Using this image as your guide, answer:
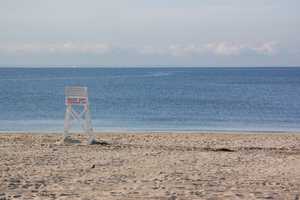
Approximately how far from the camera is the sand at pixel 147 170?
1024 centimetres

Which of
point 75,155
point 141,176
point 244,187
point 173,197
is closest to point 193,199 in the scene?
point 173,197

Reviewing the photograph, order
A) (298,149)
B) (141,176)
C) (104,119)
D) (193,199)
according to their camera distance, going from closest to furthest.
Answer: (193,199) → (141,176) → (298,149) → (104,119)

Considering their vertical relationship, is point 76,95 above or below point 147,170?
above

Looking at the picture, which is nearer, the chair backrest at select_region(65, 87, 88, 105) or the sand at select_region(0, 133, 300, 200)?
the sand at select_region(0, 133, 300, 200)

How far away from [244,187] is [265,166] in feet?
10.6

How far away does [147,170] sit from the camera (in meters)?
13.0

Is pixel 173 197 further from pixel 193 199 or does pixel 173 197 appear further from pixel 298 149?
pixel 298 149

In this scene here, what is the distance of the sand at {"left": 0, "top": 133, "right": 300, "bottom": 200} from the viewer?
1024 centimetres

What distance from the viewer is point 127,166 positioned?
13625 millimetres

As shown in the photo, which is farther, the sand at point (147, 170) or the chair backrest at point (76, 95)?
the chair backrest at point (76, 95)

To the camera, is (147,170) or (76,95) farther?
(76,95)

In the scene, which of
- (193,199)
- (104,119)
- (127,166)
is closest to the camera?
(193,199)

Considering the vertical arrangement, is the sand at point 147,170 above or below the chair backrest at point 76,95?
below

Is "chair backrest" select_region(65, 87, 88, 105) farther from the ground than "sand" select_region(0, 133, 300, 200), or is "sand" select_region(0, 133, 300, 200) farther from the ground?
"chair backrest" select_region(65, 87, 88, 105)
